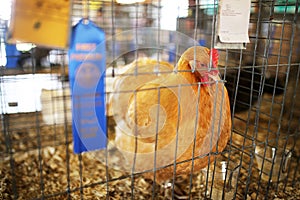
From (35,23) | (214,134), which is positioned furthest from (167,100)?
(35,23)

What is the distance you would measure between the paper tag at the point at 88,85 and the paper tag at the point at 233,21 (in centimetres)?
61

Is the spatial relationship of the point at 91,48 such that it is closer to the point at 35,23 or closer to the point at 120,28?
the point at 35,23

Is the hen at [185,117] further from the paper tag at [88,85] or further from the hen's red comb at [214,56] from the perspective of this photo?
the paper tag at [88,85]

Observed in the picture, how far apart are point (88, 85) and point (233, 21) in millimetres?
700

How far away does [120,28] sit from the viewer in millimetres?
3115

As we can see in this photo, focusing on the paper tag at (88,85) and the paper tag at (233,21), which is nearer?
the paper tag at (233,21)

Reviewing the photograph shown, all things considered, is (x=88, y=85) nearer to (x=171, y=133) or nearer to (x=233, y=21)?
(x=171, y=133)

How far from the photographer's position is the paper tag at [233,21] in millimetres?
960

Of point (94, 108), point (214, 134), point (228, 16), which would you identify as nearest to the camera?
point (228, 16)

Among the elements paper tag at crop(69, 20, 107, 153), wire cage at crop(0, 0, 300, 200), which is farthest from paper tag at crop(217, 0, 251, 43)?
paper tag at crop(69, 20, 107, 153)

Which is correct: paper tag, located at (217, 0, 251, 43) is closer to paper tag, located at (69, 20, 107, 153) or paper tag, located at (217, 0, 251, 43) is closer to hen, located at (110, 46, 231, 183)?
hen, located at (110, 46, 231, 183)

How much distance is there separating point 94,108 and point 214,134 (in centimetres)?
66

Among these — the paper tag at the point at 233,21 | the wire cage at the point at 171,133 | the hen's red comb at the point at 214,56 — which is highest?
the paper tag at the point at 233,21

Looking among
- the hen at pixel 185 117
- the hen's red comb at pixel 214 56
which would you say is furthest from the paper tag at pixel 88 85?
the hen's red comb at pixel 214 56
